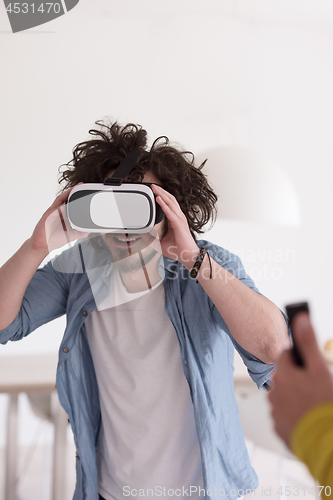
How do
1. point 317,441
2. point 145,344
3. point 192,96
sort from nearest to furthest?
1. point 317,441
2. point 145,344
3. point 192,96

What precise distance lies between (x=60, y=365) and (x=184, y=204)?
357mm

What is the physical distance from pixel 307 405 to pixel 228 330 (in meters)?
0.38

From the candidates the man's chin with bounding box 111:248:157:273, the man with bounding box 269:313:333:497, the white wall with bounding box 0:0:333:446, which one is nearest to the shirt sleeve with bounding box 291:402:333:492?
the man with bounding box 269:313:333:497

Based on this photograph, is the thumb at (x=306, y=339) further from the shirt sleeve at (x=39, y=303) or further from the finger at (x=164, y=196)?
the shirt sleeve at (x=39, y=303)

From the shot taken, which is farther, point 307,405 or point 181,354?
point 181,354

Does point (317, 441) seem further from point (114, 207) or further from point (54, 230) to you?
point (54, 230)

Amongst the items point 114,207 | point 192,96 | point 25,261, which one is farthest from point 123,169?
point 192,96

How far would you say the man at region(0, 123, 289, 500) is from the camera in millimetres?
603

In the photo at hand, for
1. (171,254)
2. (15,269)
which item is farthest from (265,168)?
(15,269)

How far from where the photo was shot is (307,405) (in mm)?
218

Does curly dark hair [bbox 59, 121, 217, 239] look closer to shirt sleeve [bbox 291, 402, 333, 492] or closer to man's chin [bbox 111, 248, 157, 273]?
man's chin [bbox 111, 248, 157, 273]

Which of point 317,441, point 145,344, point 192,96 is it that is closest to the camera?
point 317,441

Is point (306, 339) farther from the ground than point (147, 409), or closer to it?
farther from the ground

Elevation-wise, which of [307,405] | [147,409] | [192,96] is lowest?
[147,409]
